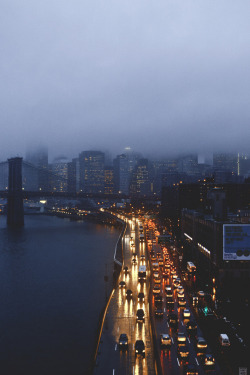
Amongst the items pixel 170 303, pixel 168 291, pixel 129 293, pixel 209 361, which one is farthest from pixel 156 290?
pixel 209 361

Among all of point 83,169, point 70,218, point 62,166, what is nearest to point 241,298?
point 70,218

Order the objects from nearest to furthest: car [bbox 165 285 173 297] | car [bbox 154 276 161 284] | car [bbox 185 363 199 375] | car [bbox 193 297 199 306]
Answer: car [bbox 185 363 199 375], car [bbox 193 297 199 306], car [bbox 165 285 173 297], car [bbox 154 276 161 284]

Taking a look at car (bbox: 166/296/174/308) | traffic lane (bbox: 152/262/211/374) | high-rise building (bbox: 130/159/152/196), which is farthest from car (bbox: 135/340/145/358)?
high-rise building (bbox: 130/159/152/196)

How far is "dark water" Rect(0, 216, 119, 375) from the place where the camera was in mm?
8422

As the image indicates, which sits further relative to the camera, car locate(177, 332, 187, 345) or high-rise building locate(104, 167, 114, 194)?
high-rise building locate(104, 167, 114, 194)

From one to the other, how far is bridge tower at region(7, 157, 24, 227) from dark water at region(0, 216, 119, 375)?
518 inches

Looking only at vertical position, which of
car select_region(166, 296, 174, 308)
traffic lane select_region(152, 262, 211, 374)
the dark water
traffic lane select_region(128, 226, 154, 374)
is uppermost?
car select_region(166, 296, 174, 308)

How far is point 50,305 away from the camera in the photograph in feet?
40.0

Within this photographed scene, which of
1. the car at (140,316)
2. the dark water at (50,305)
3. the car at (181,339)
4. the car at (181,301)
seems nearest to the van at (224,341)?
the car at (181,339)

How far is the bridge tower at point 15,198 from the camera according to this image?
123 ft

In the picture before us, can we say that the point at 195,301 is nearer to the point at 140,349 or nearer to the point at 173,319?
the point at 173,319

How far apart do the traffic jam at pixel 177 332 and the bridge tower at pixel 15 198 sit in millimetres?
27312

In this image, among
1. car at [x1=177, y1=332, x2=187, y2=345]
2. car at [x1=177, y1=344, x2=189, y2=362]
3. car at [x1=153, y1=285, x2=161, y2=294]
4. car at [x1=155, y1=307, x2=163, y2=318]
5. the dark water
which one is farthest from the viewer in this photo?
car at [x1=153, y1=285, x2=161, y2=294]

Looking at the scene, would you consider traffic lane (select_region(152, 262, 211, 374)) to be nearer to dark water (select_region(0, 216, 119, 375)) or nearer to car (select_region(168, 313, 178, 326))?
car (select_region(168, 313, 178, 326))
